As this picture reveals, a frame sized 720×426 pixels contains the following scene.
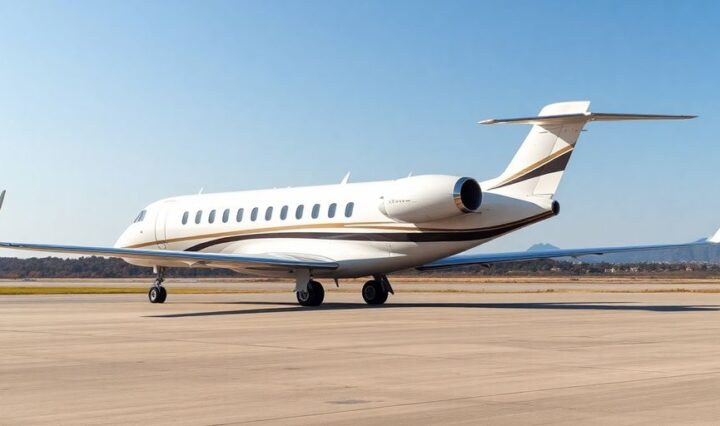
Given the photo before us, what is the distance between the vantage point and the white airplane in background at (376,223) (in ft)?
83.0

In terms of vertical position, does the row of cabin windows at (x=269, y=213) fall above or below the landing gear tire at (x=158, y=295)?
above

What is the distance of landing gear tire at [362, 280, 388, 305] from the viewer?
99.1 ft

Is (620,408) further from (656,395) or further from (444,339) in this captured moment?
(444,339)

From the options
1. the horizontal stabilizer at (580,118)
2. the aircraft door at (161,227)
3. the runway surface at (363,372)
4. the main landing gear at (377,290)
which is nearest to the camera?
the runway surface at (363,372)

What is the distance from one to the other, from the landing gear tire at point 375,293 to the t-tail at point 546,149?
587cm

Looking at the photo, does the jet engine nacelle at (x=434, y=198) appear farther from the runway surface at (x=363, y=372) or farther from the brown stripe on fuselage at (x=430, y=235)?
the runway surface at (x=363, y=372)

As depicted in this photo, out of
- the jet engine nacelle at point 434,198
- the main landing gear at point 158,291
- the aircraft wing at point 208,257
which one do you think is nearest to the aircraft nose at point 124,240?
the main landing gear at point 158,291

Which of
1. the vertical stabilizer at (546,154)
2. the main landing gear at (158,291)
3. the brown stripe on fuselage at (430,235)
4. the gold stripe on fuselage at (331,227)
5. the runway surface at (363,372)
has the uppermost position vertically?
the vertical stabilizer at (546,154)

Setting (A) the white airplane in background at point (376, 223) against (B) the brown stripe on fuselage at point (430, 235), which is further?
(B) the brown stripe on fuselage at point (430, 235)

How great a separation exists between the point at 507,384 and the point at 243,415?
3.07m

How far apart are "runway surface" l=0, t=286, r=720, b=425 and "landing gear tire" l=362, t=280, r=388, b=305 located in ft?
31.2

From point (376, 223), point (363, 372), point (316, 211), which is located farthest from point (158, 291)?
point (363, 372)

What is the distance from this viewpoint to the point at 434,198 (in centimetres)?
2538

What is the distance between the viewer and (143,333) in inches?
699
